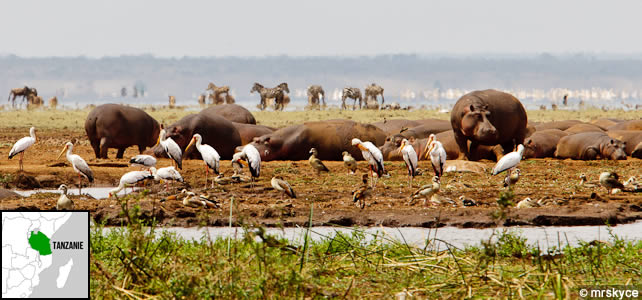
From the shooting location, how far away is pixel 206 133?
18.8m

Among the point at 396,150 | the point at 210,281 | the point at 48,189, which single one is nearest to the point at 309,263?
the point at 210,281

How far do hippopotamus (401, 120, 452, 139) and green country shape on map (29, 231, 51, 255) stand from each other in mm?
14881

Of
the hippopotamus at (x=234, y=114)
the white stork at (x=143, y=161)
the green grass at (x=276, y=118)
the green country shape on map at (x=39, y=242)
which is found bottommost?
the green grass at (x=276, y=118)

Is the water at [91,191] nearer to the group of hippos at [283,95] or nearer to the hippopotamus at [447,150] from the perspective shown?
the hippopotamus at [447,150]

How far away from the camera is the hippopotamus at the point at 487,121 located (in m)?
17.5

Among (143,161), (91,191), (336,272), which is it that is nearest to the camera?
(336,272)

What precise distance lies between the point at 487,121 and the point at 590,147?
8.63 feet

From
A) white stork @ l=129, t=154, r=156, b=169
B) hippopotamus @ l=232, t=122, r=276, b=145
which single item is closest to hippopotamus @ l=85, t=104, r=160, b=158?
hippopotamus @ l=232, t=122, r=276, b=145

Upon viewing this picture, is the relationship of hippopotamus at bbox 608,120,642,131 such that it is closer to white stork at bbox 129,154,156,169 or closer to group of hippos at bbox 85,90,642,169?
group of hippos at bbox 85,90,642,169

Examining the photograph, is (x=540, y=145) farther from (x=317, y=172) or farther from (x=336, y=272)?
(x=336, y=272)

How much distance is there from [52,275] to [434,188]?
5.99m

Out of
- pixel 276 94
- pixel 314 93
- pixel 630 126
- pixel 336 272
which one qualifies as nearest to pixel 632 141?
pixel 630 126

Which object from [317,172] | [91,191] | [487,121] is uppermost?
[487,121]

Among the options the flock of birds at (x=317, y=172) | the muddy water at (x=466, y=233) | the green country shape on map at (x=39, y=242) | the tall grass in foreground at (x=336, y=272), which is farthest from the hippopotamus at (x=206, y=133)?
the green country shape on map at (x=39, y=242)
